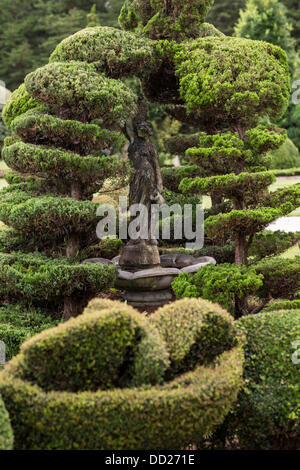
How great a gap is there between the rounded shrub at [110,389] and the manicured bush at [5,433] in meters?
0.18

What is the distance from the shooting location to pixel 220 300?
606 centimetres

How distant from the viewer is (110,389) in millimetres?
3678

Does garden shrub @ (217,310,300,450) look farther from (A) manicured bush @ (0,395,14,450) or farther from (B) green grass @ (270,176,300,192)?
(B) green grass @ (270,176,300,192)

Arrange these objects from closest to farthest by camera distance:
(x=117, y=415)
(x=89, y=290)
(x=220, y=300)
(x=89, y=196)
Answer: (x=117, y=415)
(x=220, y=300)
(x=89, y=290)
(x=89, y=196)

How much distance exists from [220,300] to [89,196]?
9.44ft

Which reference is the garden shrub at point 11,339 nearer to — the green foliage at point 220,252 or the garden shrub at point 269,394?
the garden shrub at point 269,394

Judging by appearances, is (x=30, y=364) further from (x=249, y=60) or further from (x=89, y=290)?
(x=249, y=60)

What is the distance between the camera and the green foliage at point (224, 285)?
603 centimetres

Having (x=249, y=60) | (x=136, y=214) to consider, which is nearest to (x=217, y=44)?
(x=249, y=60)

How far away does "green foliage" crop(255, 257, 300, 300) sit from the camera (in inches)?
255

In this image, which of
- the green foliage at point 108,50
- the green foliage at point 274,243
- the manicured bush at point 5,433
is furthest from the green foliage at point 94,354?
the green foliage at point 108,50

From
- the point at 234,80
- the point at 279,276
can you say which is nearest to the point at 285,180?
the point at 234,80

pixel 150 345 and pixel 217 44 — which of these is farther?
pixel 217 44

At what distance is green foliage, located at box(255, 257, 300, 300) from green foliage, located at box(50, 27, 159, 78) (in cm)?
351
